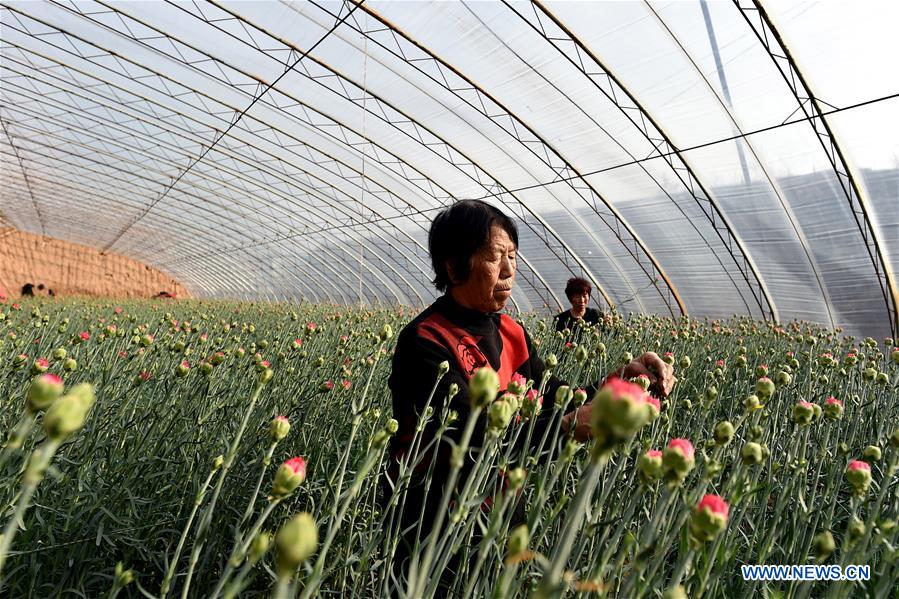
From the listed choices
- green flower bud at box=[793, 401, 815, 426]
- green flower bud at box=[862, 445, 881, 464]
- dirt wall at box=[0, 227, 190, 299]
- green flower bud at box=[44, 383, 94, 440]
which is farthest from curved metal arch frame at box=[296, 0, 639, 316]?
dirt wall at box=[0, 227, 190, 299]

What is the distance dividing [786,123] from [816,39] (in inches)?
38.3

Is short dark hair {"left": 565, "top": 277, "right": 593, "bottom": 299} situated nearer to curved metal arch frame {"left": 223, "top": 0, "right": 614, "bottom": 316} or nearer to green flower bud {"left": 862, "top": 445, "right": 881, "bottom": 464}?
green flower bud {"left": 862, "top": 445, "right": 881, "bottom": 464}

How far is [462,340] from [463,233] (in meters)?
0.36

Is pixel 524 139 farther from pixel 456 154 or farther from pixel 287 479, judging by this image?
pixel 287 479

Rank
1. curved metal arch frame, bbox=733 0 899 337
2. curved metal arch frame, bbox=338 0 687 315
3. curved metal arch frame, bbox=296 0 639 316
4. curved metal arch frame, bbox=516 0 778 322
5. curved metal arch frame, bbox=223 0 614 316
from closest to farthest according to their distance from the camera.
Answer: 1. curved metal arch frame, bbox=733 0 899 337
2. curved metal arch frame, bbox=516 0 778 322
3. curved metal arch frame, bbox=338 0 687 315
4. curved metal arch frame, bbox=223 0 614 316
5. curved metal arch frame, bbox=296 0 639 316

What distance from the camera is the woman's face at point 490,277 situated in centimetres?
175

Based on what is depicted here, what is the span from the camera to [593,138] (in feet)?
27.9

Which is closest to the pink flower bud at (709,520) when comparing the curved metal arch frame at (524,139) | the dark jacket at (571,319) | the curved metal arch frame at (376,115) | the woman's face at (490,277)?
the woman's face at (490,277)

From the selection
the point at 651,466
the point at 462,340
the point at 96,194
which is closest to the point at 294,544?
the point at 651,466

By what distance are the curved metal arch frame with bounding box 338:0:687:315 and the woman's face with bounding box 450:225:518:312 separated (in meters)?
6.81

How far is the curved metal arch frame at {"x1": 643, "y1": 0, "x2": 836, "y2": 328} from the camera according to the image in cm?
637

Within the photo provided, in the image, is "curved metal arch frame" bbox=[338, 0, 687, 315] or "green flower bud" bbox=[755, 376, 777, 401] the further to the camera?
"curved metal arch frame" bbox=[338, 0, 687, 315]

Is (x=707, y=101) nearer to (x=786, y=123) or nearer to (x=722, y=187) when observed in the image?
(x=786, y=123)

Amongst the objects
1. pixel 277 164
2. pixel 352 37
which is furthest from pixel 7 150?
pixel 352 37
